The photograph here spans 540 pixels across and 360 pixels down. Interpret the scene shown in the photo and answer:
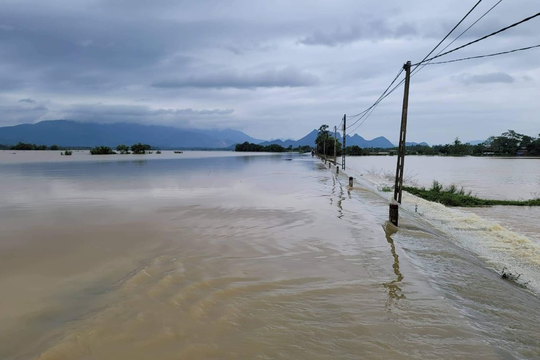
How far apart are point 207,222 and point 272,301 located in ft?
17.4

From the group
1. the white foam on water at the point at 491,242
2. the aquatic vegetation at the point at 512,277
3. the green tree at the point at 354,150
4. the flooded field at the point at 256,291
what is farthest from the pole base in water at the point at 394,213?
the green tree at the point at 354,150

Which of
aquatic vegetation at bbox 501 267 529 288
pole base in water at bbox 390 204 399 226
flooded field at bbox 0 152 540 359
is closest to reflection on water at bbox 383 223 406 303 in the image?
flooded field at bbox 0 152 540 359

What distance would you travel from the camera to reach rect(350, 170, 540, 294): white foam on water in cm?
636

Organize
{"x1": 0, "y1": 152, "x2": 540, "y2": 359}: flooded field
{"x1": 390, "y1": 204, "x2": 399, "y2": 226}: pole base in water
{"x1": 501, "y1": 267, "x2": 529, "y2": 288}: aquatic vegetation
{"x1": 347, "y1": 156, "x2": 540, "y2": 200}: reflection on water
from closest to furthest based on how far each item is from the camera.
→ {"x1": 0, "y1": 152, "x2": 540, "y2": 359}: flooded field, {"x1": 501, "y1": 267, "x2": 529, "y2": 288}: aquatic vegetation, {"x1": 390, "y1": 204, "x2": 399, "y2": 226}: pole base in water, {"x1": 347, "y1": 156, "x2": 540, "y2": 200}: reflection on water

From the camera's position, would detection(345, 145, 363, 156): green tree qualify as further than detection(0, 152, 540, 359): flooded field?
Yes

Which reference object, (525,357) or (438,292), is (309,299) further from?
(525,357)

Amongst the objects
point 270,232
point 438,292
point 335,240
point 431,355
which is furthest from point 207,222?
point 431,355

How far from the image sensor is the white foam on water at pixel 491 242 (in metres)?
6.36

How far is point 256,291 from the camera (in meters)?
4.81

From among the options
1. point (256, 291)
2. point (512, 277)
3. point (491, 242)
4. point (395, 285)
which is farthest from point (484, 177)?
point (256, 291)

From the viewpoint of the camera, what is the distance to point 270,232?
8305mm

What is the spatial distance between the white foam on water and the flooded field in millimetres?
87

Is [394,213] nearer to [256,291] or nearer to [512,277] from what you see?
[512,277]

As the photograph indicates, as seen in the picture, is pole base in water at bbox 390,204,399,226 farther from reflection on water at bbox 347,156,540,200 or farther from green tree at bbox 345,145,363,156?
green tree at bbox 345,145,363,156
